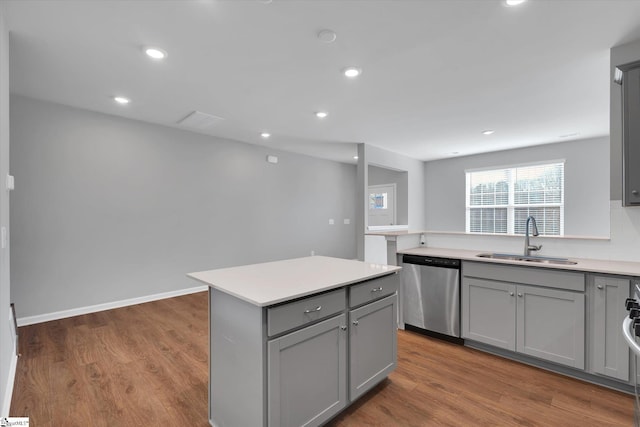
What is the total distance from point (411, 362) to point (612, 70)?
2819mm

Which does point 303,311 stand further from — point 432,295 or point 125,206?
point 125,206

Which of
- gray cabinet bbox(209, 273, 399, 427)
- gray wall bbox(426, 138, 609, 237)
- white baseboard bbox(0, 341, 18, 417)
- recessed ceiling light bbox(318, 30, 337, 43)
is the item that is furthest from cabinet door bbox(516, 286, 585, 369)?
gray wall bbox(426, 138, 609, 237)

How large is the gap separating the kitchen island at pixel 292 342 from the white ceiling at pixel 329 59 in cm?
169

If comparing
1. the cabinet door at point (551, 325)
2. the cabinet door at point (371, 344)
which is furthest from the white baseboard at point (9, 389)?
the cabinet door at point (551, 325)

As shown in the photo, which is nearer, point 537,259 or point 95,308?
point 537,259

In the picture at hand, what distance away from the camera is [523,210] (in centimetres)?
587

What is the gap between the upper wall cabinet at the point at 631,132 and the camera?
191cm

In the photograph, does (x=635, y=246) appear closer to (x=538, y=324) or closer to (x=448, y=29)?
(x=538, y=324)

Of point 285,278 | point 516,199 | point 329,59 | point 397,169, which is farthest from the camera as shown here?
point 397,169

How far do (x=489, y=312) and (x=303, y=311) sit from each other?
6.64 ft

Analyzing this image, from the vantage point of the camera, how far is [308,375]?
5.24ft

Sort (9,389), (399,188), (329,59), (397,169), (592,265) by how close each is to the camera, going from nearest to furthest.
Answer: (9,389)
(592,265)
(329,59)
(397,169)
(399,188)

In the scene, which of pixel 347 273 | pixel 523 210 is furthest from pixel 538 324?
pixel 523 210

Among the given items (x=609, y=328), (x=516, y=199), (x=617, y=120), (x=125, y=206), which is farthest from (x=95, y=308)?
(x=516, y=199)
